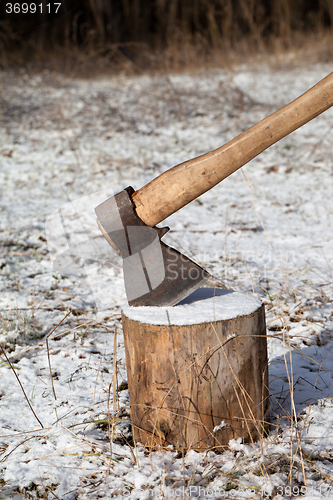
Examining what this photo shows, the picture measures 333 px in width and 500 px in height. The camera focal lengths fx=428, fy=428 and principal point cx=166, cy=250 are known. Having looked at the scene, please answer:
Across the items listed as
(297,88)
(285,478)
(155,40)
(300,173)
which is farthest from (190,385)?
(155,40)

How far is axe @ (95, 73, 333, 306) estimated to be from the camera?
63.1 inches

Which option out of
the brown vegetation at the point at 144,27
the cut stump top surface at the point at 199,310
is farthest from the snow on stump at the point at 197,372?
the brown vegetation at the point at 144,27

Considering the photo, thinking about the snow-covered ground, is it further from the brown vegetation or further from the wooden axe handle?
the brown vegetation

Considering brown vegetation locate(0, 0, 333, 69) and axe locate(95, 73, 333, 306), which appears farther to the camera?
brown vegetation locate(0, 0, 333, 69)

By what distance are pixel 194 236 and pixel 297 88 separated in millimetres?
4893

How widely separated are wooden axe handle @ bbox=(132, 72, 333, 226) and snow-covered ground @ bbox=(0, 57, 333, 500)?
67cm

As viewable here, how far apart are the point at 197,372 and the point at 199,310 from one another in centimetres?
24

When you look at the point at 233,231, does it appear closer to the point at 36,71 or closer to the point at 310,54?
the point at 310,54

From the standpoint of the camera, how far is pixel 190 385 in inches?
62.8

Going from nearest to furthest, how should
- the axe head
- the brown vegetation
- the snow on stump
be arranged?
1. the snow on stump
2. the axe head
3. the brown vegetation

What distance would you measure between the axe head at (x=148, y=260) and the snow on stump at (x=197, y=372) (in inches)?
3.1

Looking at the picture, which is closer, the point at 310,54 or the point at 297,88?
the point at 297,88

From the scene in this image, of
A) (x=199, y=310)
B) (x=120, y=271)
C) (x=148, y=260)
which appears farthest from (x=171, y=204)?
(x=120, y=271)

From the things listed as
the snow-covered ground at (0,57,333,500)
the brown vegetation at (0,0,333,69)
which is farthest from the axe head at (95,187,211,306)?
the brown vegetation at (0,0,333,69)
